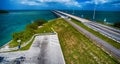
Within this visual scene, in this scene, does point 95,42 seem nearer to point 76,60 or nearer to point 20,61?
point 76,60

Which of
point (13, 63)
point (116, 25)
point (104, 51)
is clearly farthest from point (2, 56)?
point (116, 25)

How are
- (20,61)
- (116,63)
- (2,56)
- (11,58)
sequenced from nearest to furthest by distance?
(116,63)
(20,61)
(11,58)
(2,56)

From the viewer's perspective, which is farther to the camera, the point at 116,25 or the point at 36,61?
the point at 116,25

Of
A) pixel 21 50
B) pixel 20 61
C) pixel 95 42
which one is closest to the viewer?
pixel 20 61

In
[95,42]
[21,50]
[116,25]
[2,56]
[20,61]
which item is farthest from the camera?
[116,25]

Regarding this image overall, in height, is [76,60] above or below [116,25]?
below

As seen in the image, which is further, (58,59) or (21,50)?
(21,50)

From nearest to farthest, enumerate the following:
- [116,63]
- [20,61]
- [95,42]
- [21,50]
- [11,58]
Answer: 1. [116,63]
2. [20,61]
3. [11,58]
4. [21,50]
5. [95,42]

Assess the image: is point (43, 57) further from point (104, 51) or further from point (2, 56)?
point (104, 51)

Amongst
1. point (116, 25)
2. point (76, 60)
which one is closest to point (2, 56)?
point (76, 60)
